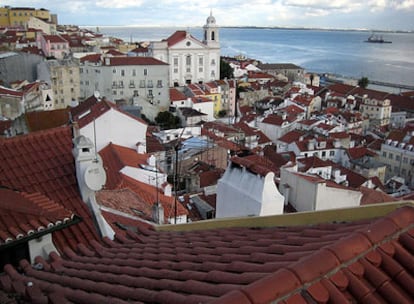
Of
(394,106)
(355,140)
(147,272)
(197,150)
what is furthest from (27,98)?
(394,106)

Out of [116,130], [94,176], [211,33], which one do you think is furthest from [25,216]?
[211,33]

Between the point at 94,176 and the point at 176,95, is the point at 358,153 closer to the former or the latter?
the point at 176,95

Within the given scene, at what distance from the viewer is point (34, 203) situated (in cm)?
424

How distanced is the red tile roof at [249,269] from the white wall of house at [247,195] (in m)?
2.09

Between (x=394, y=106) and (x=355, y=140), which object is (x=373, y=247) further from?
(x=394, y=106)

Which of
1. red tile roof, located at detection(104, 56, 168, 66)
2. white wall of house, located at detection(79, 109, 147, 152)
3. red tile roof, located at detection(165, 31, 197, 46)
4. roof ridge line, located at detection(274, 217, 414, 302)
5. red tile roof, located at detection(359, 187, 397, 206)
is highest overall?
red tile roof, located at detection(165, 31, 197, 46)

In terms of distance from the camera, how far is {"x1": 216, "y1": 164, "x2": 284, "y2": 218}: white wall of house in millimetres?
5953

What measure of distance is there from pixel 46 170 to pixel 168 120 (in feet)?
93.2

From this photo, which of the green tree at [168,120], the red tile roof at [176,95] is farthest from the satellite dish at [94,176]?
the red tile roof at [176,95]

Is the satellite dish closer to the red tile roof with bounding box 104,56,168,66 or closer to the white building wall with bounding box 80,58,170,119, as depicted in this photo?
the white building wall with bounding box 80,58,170,119

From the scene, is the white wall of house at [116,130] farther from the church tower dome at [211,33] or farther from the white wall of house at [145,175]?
the church tower dome at [211,33]

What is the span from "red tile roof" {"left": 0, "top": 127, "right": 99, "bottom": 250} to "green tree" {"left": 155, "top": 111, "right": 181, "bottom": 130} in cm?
2686

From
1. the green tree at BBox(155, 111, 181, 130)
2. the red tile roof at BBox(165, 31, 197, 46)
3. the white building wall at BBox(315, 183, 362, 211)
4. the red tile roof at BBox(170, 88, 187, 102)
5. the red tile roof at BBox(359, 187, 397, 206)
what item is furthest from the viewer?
the red tile roof at BBox(165, 31, 197, 46)

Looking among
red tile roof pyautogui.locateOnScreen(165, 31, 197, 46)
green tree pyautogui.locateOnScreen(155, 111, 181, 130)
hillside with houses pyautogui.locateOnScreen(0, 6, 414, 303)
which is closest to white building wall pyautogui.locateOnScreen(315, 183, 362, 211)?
hillside with houses pyautogui.locateOnScreen(0, 6, 414, 303)
